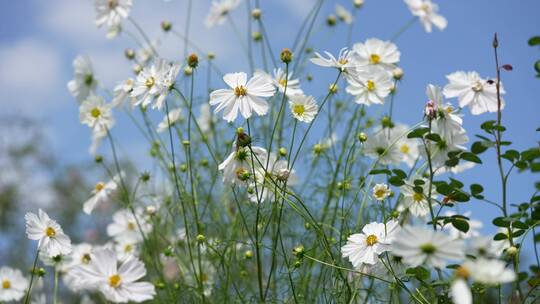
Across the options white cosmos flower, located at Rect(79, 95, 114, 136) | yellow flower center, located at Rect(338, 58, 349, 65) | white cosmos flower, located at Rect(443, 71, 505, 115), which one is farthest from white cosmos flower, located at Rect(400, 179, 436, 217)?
white cosmos flower, located at Rect(79, 95, 114, 136)

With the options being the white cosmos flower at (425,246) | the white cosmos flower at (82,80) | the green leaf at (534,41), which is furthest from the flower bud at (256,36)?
the white cosmos flower at (425,246)

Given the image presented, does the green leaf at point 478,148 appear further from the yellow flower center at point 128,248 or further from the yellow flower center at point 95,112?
the yellow flower center at point 128,248

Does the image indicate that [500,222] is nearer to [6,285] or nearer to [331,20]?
[331,20]

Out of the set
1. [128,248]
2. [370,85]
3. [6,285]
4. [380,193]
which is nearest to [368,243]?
[380,193]

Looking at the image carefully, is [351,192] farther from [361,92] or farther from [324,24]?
[324,24]

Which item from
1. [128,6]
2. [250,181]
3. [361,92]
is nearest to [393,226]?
[250,181]
